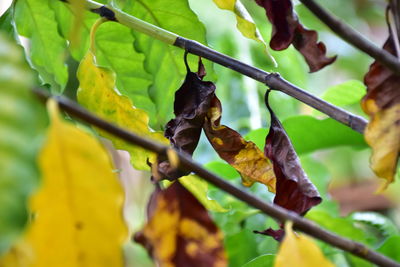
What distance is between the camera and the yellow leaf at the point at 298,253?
301 mm

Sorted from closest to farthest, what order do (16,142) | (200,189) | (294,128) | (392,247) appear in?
(16,142), (200,189), (392,247), (294,128)

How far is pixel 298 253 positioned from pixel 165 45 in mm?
302

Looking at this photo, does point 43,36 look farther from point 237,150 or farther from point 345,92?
point 345,92

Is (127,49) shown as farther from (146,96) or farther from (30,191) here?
(30,191)

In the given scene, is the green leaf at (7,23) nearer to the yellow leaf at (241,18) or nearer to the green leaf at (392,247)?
the yellow leaf at (241,18)

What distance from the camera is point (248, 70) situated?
43 cm

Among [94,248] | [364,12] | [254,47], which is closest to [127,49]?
[94,248]

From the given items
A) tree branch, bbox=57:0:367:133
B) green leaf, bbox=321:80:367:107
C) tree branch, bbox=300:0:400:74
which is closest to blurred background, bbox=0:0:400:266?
green leaf, bbox=321:80:367:107

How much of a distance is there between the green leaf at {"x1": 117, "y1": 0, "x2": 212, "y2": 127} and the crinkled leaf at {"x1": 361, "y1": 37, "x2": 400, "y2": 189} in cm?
19

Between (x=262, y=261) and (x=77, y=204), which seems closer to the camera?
(x=77, y=204)

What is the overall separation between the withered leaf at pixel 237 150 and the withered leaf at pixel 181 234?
0.42 ft

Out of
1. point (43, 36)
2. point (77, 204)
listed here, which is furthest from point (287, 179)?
point (43, 36)

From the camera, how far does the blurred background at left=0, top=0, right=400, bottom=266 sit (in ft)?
2.68

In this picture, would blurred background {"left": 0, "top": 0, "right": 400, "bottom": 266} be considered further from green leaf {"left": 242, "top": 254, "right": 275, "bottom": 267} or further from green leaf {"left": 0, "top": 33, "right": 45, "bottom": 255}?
green leaf {"left": 0, "top": 33, "right": 45, "bottom": 255}
